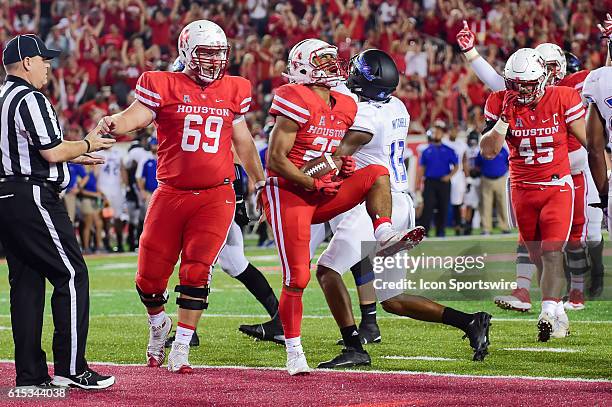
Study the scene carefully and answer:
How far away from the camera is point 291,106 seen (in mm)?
6176

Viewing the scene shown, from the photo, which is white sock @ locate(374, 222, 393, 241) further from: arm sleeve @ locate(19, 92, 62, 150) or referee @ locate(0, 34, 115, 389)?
arm sleeve @ locate(19, 92, 62, 150)

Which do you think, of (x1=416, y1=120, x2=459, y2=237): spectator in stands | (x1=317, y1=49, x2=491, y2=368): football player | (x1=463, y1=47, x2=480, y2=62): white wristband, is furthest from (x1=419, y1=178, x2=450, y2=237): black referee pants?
(x1=317, y1=49, x2=491, y2=368): football player

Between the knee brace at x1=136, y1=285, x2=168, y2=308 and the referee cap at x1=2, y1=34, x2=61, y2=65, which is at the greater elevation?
the referee cap at x1=2, y1=34, x2=61, y2=65

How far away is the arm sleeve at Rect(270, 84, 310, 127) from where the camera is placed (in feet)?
20.3

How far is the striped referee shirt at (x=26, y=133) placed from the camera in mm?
5570

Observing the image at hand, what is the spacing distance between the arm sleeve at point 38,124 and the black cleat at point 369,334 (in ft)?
8.90

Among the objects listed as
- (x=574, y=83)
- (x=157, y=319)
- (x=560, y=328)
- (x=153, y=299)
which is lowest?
(x=560, y=328)

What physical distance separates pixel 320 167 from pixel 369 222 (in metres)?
0.81

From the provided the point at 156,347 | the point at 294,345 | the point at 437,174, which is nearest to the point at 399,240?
the point at 294,345

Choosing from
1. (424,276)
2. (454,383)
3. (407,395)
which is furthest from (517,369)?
(424,276)

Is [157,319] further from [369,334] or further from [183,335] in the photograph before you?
[369,334]

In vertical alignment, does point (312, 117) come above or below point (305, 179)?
above

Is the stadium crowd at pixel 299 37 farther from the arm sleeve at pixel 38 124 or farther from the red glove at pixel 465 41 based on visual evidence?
the arm sleeve at pixel 38 124

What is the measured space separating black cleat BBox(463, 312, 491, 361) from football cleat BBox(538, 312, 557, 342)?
28.5 inches
